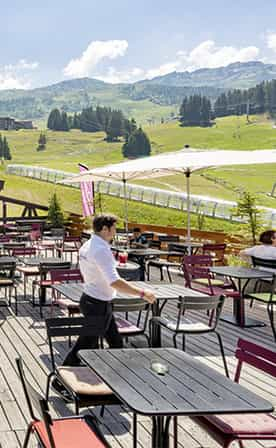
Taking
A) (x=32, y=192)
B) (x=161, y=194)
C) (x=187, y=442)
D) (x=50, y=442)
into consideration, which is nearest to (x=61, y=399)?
(x=187, y=442)

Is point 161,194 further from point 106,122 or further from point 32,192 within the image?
point 106,122

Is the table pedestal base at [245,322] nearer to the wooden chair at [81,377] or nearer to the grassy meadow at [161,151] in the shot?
the wooden chair at [81,377]

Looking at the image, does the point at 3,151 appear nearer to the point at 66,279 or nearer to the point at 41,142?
the point at 41,142

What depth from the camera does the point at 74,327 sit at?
4.42 metres

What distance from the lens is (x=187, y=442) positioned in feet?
13.7

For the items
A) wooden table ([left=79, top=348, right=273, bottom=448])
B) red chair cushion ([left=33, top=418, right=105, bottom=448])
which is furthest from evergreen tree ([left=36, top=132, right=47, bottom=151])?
red chair cushion ([left=33, top=418, right=105, bottom=448])

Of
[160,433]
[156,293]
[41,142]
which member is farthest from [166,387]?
[41,142]

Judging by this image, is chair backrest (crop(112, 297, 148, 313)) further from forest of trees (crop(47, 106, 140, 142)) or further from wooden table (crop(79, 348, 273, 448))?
forest of trees (crop(47, 106, 140, 142))

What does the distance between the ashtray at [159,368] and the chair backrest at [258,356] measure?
1.90 feet

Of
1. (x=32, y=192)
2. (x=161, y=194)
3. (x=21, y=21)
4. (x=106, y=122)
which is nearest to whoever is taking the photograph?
(x=21, y=21)

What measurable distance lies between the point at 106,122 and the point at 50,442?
162007 mm

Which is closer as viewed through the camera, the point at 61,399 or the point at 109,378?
the point at 109,378

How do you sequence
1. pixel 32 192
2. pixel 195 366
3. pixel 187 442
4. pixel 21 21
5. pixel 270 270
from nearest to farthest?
1. pixel 195 366
2. pixel 187 442
3. pixel 270 270
4. pixel 21 21
5. pixel 32 192

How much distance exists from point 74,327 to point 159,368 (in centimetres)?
119
